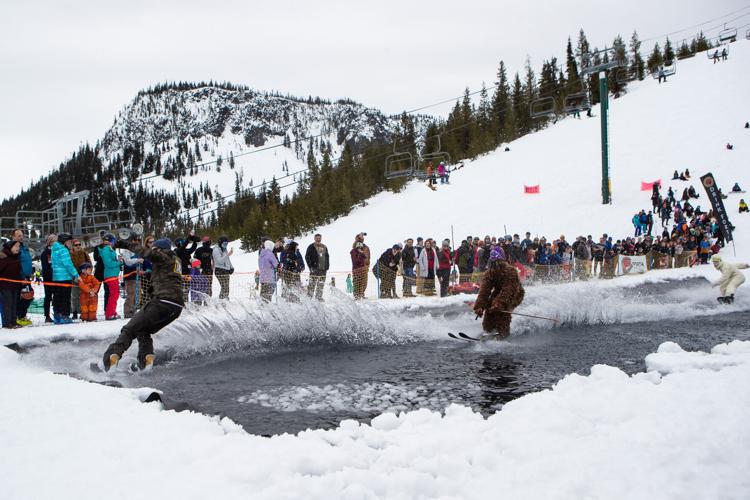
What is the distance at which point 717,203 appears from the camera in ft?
79.7

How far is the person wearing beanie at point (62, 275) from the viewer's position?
1066 centimetres

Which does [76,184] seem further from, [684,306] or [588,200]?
[684,306]

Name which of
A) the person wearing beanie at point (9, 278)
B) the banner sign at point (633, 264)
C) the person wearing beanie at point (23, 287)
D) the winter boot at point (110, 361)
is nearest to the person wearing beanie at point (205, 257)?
the person wearing beanie at point (23, 287)

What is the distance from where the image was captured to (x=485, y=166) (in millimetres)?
55188

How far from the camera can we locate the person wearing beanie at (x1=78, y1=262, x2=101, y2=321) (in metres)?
11.4

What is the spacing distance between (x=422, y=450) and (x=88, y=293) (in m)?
10.0

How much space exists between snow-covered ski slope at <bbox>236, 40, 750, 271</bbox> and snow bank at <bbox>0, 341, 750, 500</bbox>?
25.2 meters

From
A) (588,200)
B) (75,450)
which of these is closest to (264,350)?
(75,450)

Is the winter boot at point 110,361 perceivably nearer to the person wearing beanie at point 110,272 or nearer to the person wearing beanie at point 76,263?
the person wearing beanie at point 110,272

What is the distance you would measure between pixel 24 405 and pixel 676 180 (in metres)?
40.1

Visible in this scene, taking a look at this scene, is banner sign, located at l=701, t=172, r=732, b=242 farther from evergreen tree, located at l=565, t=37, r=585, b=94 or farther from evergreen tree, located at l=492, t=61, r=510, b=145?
evergreen tree, located at l=565, t=37, r=585, b=94

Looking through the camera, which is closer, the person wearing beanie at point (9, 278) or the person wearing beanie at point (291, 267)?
the person wearing beanie at point (9, 278)

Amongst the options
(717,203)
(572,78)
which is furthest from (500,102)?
(717,203)

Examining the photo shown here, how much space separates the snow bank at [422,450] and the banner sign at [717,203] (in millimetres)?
22761
